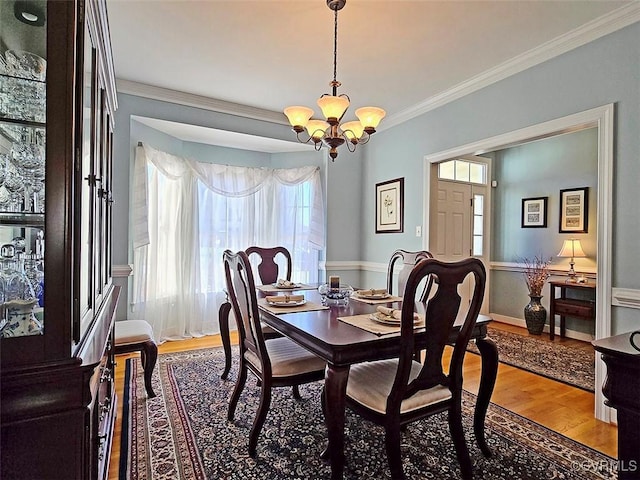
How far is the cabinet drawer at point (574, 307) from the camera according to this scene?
3834mm

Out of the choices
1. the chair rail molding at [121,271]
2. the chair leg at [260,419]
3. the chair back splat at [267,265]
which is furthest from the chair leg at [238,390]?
the chair rail molding at [121,271]

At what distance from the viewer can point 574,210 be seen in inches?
171

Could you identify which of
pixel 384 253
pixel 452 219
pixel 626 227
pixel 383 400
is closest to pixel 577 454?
pixel 383 400

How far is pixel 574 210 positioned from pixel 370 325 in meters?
3.94

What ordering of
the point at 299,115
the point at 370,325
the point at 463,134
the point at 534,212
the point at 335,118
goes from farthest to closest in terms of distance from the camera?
1. the point at 534,212
2. the point at 463,134
3. the point at 299,115
4. the point at 335,118
5. the point at 370,325

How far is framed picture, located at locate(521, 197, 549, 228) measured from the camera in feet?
15.3

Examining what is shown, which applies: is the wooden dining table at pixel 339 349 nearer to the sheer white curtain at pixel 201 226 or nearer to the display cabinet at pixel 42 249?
the display cabinet at pixel 42 249

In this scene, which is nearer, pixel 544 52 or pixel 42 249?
pixel 42 249

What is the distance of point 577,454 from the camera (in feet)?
6.21

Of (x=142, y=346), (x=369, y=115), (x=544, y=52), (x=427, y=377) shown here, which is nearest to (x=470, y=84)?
(x=544, y=52)

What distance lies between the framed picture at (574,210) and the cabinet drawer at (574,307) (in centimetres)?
89

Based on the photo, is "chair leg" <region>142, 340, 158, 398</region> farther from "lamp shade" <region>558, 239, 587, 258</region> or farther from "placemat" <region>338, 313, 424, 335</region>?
"lamp shade" <region>558, 239, 587, 258</region>

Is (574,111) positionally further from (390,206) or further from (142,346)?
(142,346)

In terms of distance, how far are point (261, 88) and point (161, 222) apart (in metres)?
1.80
